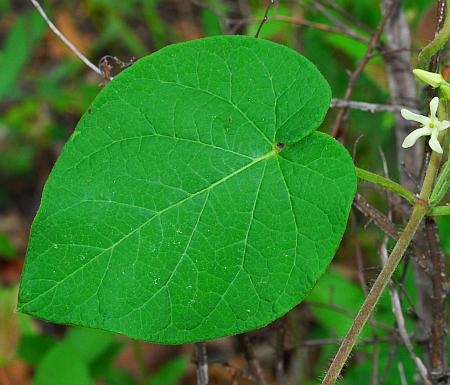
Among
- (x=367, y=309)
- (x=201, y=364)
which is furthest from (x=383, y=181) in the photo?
(x=201, y=364)

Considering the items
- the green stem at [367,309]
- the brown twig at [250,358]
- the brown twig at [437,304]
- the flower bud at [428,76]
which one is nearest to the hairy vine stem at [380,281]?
the green stem at [367,309]

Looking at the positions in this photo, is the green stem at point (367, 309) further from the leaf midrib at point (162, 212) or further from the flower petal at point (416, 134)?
the leaf midrib at point (162, 212)

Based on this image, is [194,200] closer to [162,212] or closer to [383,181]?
[162,212]

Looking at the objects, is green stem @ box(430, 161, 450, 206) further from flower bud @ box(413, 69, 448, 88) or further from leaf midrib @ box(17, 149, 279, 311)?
leaf midrib @ box(17, 149, 279, 311)

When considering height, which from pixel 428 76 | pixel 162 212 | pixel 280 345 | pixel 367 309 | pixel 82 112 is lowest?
pixel 82 112

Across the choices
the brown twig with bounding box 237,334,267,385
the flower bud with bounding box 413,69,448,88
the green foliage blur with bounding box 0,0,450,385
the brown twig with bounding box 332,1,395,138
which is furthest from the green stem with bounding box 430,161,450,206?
the brown twig with bounding box 237,334,267,385

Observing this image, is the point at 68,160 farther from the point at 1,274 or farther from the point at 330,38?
the point at 1,274
